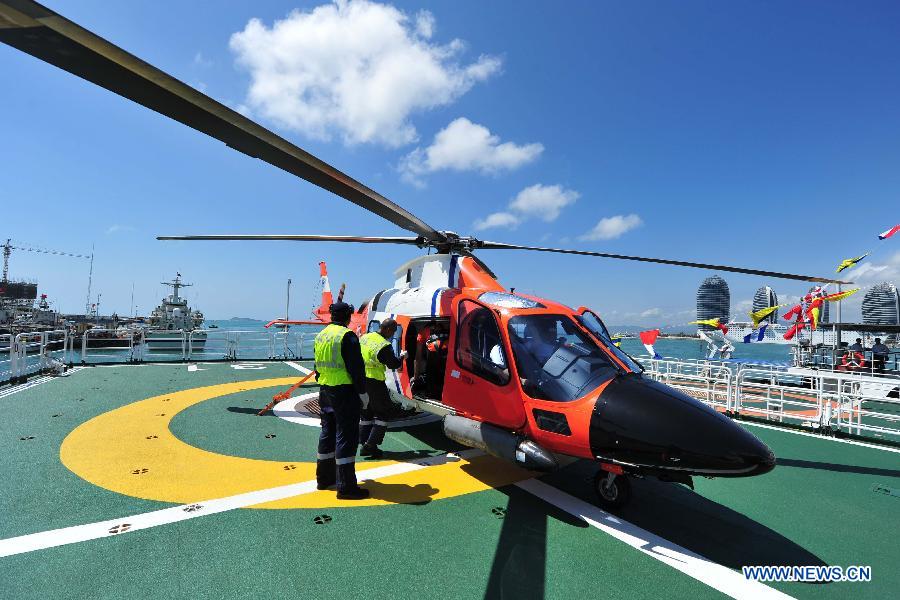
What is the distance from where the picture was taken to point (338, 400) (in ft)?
13.8

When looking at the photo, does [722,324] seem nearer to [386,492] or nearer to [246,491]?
[386,492]

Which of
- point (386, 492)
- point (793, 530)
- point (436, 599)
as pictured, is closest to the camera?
point (436, 599)

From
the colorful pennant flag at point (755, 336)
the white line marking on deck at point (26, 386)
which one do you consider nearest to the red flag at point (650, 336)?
the colorful pennant flag at point (755, 336)

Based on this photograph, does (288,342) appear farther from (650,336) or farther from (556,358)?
(556,358)

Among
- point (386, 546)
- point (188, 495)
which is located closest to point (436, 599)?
point (386, 546)

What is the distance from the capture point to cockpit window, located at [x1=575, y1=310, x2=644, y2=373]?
160 inches

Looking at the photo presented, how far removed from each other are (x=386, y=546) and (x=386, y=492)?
106 centimetres

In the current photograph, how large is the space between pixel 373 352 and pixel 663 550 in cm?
373

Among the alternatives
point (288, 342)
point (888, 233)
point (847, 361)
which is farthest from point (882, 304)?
point (288, 342)

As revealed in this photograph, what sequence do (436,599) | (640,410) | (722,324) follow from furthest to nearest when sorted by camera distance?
1. (722,324)
2. (640,410)
3. (436,599)

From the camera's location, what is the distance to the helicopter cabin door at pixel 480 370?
4.10 meters

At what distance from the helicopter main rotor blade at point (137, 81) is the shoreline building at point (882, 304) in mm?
79432

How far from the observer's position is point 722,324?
14945 millimetres

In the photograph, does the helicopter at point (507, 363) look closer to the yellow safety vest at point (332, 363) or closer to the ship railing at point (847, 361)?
the yellow safety vest at point (332, 363)
